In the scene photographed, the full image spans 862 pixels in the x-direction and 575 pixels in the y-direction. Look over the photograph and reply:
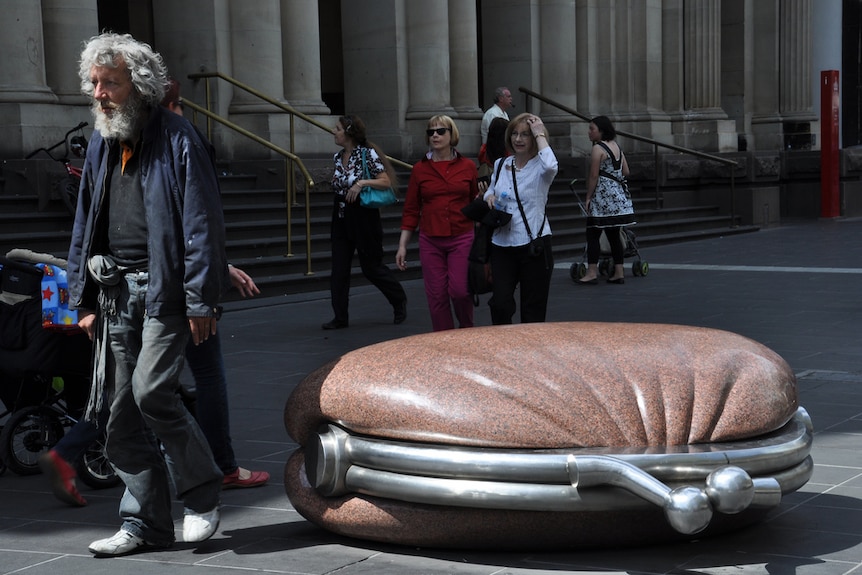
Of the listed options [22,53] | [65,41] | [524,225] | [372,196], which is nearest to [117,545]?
[524,225]

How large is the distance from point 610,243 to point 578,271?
18.0 inches

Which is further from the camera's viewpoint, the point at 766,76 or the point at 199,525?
the point at 766,76

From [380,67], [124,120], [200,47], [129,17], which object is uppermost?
[129,17]

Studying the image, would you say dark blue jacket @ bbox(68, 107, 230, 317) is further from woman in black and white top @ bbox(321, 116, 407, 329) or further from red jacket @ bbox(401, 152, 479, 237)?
woman in black and white top @ bbox(321, 116, 407, 329)

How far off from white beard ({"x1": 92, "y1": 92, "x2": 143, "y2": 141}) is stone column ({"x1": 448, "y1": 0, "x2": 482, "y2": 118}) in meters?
15.4

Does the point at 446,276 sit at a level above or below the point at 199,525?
above

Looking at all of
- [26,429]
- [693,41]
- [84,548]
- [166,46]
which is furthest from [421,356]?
[693,41]

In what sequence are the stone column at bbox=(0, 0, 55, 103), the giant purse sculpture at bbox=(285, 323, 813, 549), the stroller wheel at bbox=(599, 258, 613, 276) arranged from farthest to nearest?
the stroller wheel at bbox=(599, 258, 613, 276), the stone column at bbox=(0, 0, 55, 103), the giant purse sculpture at bbox=(285, 323, 813, 549)

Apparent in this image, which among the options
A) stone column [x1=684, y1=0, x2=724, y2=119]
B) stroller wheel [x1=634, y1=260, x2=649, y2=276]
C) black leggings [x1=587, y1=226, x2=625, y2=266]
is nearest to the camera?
black leggings [x1=587, y1=226, x2=625, y2=266]

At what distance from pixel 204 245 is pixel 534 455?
136 cm

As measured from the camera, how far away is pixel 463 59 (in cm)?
2053

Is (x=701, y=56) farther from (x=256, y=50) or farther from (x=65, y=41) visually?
(x=65, y=41)

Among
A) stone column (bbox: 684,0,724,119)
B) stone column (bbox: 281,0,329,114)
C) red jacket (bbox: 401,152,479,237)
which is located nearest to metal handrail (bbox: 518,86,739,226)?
stone column (bbox: 684,0,724,119)

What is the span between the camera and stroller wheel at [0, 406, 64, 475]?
649cm
